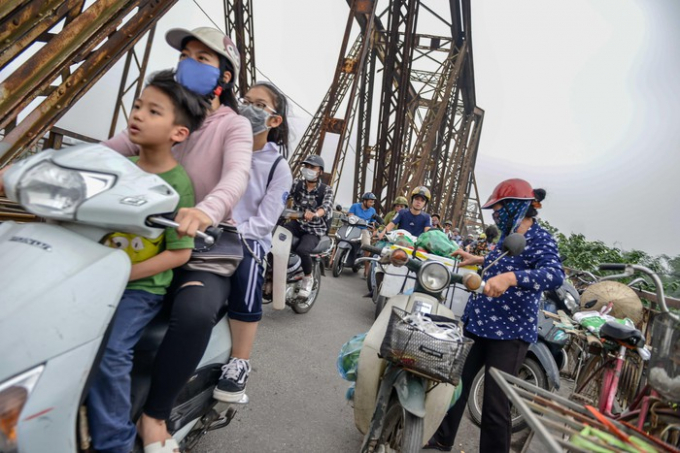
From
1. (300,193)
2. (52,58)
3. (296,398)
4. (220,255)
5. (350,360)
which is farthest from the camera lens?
(300,193)

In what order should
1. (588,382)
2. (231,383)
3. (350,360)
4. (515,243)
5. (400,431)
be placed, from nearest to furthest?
(231,383), (515,243), (400,431), (350,360), (588,382)

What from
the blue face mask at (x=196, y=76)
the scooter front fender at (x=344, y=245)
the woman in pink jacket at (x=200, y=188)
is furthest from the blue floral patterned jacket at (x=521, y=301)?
the scooter front fender at (x=344, y=245)

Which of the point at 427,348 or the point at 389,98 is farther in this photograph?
the point at 389,98

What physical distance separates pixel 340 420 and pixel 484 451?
0.97 m

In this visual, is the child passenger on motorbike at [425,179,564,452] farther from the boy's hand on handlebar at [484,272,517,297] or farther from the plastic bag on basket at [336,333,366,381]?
the plastic bag on basket at [336,333,366,381]

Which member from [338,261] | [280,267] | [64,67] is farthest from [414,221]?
[64,67]

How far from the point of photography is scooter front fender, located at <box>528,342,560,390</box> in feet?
10.4

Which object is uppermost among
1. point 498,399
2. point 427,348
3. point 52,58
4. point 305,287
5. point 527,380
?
point 52,58

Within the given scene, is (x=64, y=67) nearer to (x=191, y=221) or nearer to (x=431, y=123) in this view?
(x=191, y=221)

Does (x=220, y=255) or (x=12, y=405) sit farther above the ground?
(x=220, y=255)

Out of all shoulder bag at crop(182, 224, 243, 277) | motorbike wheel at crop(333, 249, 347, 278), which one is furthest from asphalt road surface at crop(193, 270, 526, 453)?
motorbike wheel at crop(333, 249, 347, 278)

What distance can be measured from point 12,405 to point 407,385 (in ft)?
5.12

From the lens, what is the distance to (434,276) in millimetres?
2232

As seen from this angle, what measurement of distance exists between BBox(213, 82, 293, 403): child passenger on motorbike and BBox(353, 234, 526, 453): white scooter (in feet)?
2.18
